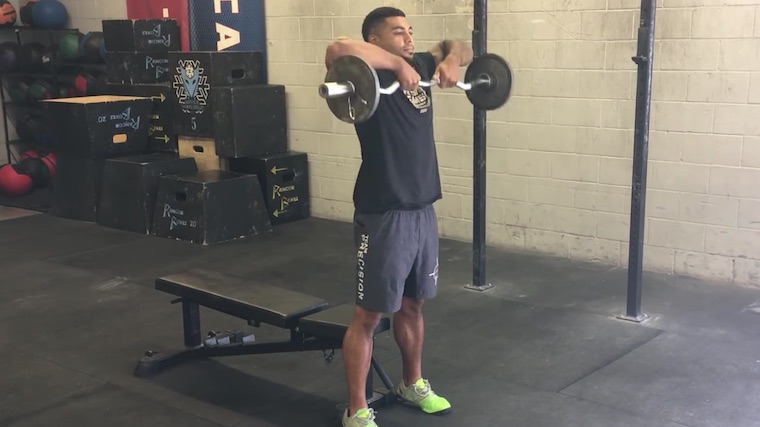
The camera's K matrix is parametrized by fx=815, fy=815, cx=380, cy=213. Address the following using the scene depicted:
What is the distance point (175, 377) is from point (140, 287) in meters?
1.25

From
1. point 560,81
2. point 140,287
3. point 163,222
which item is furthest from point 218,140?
point 560,81

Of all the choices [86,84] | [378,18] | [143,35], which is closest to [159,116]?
[143,35]

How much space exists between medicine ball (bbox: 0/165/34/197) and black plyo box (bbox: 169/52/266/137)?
5.46ft

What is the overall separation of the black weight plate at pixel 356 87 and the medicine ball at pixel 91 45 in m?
4.70

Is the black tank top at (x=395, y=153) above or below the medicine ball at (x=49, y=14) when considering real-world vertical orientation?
below

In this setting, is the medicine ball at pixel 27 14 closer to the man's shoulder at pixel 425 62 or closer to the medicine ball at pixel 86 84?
the medicine ball at pixel 86 84

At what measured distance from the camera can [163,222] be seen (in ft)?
17.2

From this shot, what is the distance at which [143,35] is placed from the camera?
18.9 feet

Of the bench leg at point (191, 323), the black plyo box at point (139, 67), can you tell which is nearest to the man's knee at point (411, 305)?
the bench leg at point (191, 323)

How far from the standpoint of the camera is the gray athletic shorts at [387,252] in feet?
7.85

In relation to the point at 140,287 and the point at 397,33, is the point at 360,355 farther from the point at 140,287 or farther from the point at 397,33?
the point at 140,287

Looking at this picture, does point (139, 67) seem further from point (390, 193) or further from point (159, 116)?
point (390, 193)

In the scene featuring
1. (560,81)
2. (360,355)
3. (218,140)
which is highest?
(560,81)

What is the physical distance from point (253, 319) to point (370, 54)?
106 centimetres
